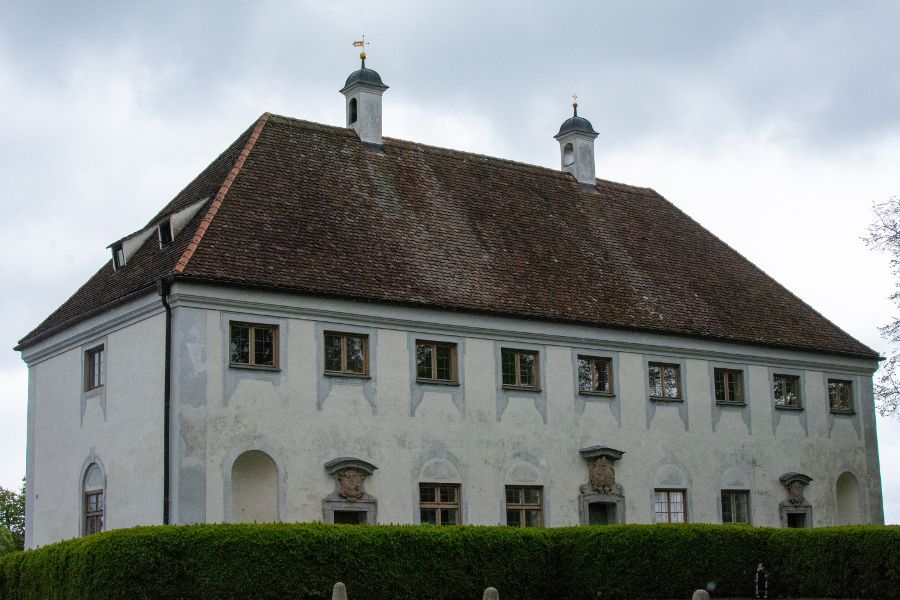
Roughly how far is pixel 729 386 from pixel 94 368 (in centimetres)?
1718

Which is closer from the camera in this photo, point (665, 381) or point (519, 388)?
point (519, 388)

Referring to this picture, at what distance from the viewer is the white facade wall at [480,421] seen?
2856 cm

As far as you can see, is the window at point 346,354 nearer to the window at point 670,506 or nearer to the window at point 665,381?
the window at point 665,381

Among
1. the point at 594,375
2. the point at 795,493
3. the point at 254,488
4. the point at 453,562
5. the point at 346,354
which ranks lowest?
the point at 453,562

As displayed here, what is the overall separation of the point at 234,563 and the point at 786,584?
466 inches

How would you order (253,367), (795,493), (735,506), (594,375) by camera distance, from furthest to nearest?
(795,493), (735,506), (594,375), (253,367)

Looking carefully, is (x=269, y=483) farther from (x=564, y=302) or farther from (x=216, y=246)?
(x=564, y=302)

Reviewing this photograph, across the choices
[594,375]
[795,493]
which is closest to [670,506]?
[594,375]

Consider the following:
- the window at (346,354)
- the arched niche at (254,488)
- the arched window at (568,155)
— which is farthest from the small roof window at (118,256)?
the arched window at (568,155)

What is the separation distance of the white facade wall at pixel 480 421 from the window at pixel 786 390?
0.85 ft

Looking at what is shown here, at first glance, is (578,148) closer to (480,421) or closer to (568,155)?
(568,155)

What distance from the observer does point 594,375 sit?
34938 mm

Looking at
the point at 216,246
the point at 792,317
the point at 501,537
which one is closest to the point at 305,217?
the point at 216,246

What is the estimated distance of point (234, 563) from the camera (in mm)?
23734
